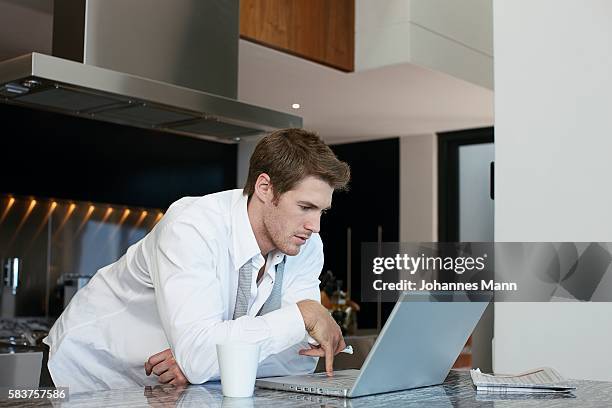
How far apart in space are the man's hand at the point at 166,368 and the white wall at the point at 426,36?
2.63m

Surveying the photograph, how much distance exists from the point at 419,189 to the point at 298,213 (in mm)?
4026

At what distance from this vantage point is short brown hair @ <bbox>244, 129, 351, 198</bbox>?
1.87m

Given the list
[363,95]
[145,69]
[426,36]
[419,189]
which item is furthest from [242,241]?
[419,189]

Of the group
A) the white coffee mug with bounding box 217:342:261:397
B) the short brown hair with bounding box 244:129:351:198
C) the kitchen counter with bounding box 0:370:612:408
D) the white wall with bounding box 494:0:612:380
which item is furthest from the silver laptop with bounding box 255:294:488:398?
the white wall with bounding box 494:0:612:380

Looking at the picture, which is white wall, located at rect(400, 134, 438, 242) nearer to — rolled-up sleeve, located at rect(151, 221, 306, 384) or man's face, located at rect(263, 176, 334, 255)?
man's face, located at rect(263, 176, 334, 255)

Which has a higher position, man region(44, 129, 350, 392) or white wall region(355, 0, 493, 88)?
white wall region(355, 0, 493, 88)

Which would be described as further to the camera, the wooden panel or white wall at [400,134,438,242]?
white wall at [400,134,438,242]

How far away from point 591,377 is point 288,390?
1.32 metres

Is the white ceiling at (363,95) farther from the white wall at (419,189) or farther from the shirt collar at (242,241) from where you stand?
the shirt collar at (242,241)

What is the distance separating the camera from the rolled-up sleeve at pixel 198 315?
1615 millimetres

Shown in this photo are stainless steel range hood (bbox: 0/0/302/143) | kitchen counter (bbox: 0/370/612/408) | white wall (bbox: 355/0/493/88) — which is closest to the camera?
kitchen counter (bbox: 0/370/612/408)

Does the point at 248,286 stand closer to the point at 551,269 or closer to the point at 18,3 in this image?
the point at 551,269

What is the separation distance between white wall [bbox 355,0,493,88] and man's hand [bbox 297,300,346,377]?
258cm

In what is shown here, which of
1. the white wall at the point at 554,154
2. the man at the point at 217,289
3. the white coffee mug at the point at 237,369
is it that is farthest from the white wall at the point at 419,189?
the white coffee mug at the point at 237,369
